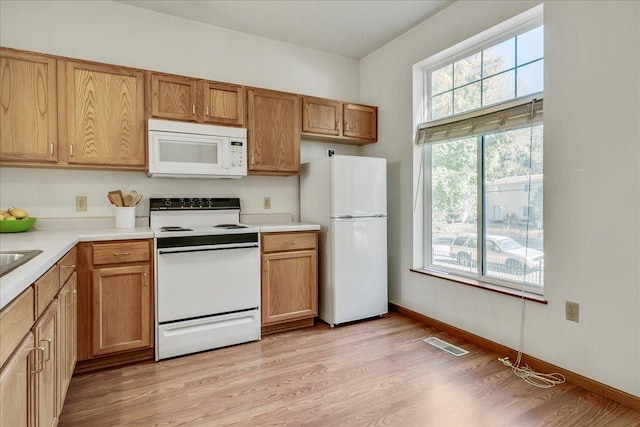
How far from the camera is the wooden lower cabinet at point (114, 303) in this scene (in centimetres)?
226

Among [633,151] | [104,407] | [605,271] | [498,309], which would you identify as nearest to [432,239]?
[498,309]

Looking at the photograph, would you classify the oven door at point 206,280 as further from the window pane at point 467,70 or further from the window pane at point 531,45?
the window pane at point 531,45

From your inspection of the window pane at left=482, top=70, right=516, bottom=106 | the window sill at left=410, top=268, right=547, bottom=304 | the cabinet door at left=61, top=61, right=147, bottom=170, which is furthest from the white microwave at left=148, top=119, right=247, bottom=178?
the window pane at left=482, top=70, right=516, bottom=106

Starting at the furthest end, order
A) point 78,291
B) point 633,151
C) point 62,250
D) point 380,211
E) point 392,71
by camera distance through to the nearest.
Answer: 1. point 392,71
2. point 380,211
3. point 78,291
4. point 633,151
5. point 62,250

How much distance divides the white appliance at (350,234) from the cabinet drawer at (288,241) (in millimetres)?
152

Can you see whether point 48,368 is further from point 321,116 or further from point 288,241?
Answer: point 321,116

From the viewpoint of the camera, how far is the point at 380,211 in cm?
334

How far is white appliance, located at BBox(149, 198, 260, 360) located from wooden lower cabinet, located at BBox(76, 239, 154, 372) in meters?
0.08

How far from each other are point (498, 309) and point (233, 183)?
245cm

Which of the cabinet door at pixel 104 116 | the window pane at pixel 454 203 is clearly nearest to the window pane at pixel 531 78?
the window pane at pixel 454 203

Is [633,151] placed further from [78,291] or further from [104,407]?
[78,291]

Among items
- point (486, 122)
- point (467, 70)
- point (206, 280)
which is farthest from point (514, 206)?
point (206, 280)

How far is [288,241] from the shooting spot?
3.02 m

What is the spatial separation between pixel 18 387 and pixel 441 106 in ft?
10.9
